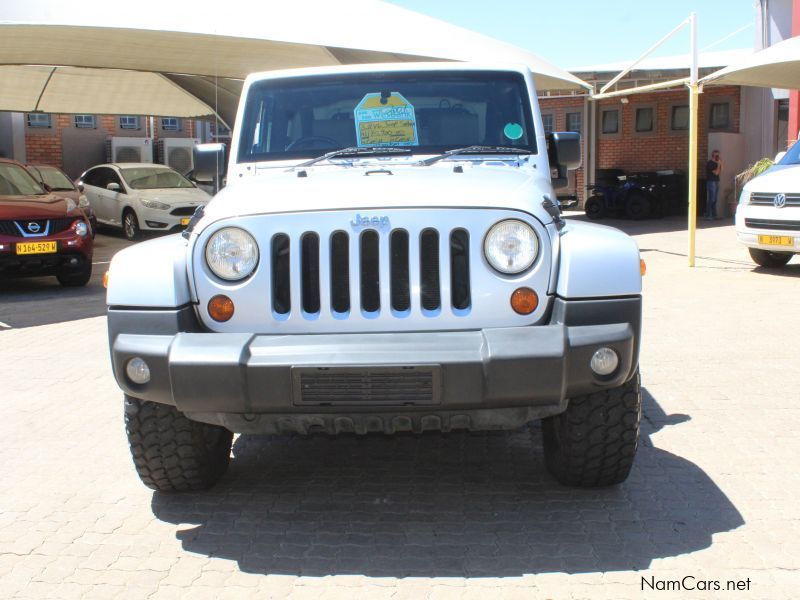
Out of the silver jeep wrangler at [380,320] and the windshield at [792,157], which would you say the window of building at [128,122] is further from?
the silver jeep wrangler at [380,320]

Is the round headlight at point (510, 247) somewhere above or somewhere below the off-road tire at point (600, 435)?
above

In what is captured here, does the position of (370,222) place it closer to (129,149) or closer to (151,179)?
(151,179)

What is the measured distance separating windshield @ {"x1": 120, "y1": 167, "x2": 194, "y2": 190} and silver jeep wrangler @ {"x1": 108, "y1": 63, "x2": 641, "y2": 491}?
607 inches

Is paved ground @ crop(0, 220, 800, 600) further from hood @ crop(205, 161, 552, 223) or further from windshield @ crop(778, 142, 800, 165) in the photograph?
windshield @ crop(778, 142, 800, 165)

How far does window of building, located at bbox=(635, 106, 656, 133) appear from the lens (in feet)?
84.9

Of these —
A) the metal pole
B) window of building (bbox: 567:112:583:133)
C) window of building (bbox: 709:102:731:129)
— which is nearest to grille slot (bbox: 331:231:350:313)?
the metal pole

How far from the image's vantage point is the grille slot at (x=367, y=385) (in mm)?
3221

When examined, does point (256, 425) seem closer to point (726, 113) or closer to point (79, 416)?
point (79, 416)

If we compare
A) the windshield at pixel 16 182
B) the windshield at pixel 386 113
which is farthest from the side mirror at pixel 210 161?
the windshield at pixel 16 182

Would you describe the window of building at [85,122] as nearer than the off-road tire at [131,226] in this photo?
No

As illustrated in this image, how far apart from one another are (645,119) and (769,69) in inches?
426

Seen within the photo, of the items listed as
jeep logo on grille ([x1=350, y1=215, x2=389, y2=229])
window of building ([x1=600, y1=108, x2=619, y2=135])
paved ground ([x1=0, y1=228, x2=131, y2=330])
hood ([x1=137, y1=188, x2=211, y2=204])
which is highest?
window of building ([x1=600, y1=108, x2=619, y2=135])

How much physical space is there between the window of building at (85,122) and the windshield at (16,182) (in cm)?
1408

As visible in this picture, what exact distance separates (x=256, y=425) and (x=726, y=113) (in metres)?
23.5
